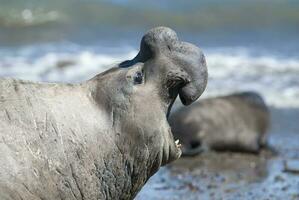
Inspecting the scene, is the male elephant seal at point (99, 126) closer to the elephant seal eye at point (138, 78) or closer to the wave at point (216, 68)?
A: the elephant seal eye at point (138, 78)

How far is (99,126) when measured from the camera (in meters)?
3.16

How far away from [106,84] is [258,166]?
594 centimetres

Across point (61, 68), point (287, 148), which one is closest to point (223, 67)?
point (61, 68)

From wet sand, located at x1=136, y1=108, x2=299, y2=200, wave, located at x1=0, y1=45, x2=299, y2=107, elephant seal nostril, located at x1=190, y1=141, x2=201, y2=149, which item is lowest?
wet sand, located at x1=136, y1=108, x2=299, y2=200

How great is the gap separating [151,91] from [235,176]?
5.17m

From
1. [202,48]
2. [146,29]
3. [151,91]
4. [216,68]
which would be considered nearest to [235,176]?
[151,91]

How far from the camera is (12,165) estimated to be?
296 centimetres

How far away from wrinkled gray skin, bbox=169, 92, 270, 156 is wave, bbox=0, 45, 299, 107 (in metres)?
0.46

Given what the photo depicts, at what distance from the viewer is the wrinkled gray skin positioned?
34.3 ft

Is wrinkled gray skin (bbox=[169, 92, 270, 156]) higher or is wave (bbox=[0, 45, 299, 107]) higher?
wave (bbox=[0, 45, 299, 107])

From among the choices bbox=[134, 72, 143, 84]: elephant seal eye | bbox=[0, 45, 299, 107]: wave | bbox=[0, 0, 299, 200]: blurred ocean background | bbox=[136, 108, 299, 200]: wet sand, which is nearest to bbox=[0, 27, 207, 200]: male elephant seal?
bbox=[134, 72, 143, 84]: elephant seal eye

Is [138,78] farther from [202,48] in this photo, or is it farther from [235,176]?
[202,48]

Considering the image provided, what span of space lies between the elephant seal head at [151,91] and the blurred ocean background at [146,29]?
27.5 feet

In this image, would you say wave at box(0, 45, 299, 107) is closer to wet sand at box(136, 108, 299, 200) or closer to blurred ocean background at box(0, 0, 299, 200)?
blurred ocean background at box(0, 0, 299, 200)
